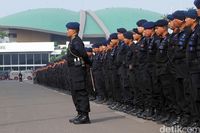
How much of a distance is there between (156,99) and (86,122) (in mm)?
1420

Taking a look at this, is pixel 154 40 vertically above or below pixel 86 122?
above

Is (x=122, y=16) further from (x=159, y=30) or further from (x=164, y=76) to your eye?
(x=164, y=76)

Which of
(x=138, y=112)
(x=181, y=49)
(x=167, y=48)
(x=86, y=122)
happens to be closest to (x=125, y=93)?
(x=138, y=112)

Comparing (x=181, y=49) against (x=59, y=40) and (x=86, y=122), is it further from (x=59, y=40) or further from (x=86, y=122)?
(x=59, y=40)

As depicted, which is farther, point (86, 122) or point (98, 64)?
point (98, 64)

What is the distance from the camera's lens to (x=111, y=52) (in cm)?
1244

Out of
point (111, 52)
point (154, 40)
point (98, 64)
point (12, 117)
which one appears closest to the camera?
point (154, 40)

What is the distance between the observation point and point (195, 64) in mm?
7383

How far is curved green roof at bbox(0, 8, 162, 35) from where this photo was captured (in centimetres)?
11106

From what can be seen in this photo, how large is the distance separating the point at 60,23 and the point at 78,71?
105273 mm

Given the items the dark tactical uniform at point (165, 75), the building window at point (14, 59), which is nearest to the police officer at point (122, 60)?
the dark tactical uniform at point (165, 75)

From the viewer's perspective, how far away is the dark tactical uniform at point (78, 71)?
9859 mm

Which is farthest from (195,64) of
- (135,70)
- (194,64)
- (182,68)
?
(135,70)

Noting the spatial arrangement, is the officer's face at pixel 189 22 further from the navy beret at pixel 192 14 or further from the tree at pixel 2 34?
the tree at pixel 2 34
